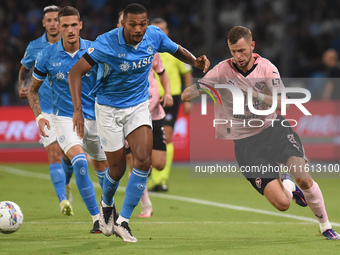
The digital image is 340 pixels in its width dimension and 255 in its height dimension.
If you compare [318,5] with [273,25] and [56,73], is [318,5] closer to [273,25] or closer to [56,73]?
[273,25]

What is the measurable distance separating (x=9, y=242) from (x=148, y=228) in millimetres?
1633

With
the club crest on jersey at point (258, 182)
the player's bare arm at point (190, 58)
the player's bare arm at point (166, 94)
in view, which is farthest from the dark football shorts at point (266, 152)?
the player's bare arm at point (166, 94)

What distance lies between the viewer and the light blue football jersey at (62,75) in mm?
7730

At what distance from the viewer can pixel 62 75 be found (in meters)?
7.75

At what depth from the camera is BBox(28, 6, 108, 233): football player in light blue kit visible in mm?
7547

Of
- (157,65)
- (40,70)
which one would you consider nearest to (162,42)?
(40,70)

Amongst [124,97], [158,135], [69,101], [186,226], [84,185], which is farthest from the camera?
[158,135]

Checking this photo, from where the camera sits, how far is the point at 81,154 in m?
7.59

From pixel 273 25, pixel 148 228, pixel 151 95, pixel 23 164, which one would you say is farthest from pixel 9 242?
pixel 273 25

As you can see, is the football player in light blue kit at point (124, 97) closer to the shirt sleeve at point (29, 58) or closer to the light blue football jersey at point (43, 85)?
the light blue football jersey at point (43, 85)

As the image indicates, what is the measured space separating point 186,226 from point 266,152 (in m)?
1.49

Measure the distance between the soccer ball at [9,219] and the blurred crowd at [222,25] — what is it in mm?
11275

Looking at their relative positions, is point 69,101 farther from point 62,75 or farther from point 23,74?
point 23,74

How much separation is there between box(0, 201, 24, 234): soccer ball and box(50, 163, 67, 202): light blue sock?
1800mm
